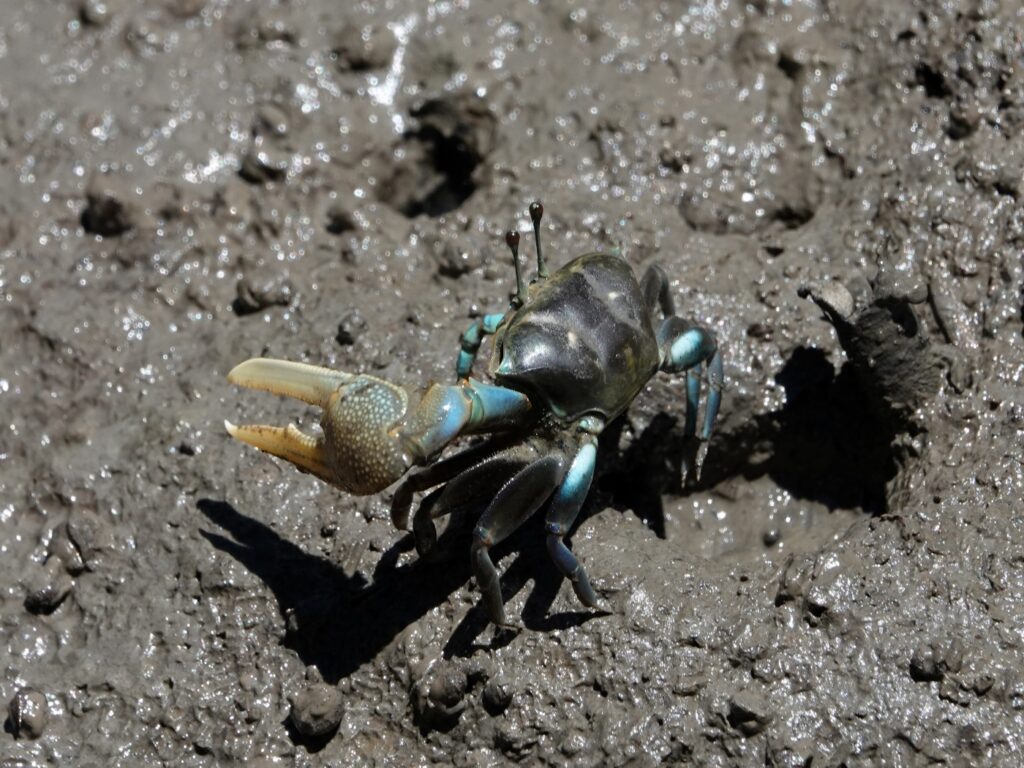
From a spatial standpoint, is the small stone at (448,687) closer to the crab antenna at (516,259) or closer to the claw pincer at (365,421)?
the claw pincer at (365,421)

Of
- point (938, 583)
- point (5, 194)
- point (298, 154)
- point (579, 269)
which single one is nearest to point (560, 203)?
point (579, 269)

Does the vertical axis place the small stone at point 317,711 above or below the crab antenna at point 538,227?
below

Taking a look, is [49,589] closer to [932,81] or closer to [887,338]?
[887,338]

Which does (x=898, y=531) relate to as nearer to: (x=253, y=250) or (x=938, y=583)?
(x=938, y=583)

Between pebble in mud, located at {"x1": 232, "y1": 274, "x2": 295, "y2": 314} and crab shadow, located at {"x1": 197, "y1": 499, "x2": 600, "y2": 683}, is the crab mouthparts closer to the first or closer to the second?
crab shadow, located at {"x1": 197, "y1": 499, "x2": 600, "y2": 683}

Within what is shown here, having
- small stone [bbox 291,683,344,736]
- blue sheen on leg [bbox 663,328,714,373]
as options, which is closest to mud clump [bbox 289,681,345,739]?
small stone [bbox 291,683,344,736]

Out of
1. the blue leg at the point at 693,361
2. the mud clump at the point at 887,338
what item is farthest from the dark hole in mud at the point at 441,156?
the mud clump at the point at 887,338
